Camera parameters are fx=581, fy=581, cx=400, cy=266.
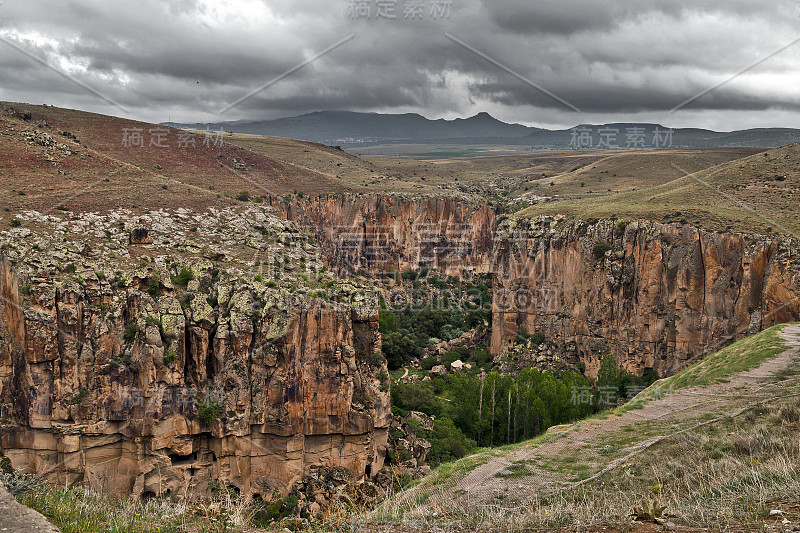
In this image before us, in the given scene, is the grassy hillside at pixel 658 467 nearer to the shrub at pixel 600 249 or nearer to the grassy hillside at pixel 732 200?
the grassy hillside at pixel 732 200

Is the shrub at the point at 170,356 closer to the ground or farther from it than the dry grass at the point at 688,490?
closer to the ground

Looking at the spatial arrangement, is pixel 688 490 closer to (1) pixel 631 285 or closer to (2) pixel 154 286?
(2) pixel 154 286

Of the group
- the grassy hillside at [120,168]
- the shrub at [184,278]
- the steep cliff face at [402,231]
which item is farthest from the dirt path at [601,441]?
the steep cliff face at [402,231]

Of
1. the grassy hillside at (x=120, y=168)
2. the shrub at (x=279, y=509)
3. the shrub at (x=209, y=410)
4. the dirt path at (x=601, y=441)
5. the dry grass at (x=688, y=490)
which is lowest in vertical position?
the shrub at (x=279, y=509)

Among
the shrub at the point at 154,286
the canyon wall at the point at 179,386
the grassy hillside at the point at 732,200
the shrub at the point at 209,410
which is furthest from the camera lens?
the grassy hillside at the point at 732,200

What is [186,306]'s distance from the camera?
26797mm

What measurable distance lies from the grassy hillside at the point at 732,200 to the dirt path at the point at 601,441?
73.0ft

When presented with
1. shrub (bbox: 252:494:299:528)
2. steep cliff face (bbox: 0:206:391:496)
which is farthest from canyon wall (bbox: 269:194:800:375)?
shrub (bbox: 252:494:299:528)

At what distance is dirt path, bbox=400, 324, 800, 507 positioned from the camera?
49.9 ft

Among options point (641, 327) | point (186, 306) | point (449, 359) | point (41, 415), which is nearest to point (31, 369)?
point (41, 415)

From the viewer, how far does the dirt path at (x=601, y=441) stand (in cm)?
1521

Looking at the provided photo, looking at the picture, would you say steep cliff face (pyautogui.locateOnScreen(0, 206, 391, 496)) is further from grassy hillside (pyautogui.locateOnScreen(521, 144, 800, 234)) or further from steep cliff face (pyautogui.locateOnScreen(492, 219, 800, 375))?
grassy hillside (pyautogui.locateOnScreen(521, 144, 800, 234))

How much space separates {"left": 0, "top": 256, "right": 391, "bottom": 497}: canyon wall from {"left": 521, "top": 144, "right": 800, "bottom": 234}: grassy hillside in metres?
29.9

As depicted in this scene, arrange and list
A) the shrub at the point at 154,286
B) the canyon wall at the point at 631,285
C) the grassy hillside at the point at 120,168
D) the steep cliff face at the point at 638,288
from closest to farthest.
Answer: the shrub at the point at 154,286, the grassy hillside at the point at 120,168, the steep cliff face at the point at 638,288, the canyon wall at the point at 631,285
